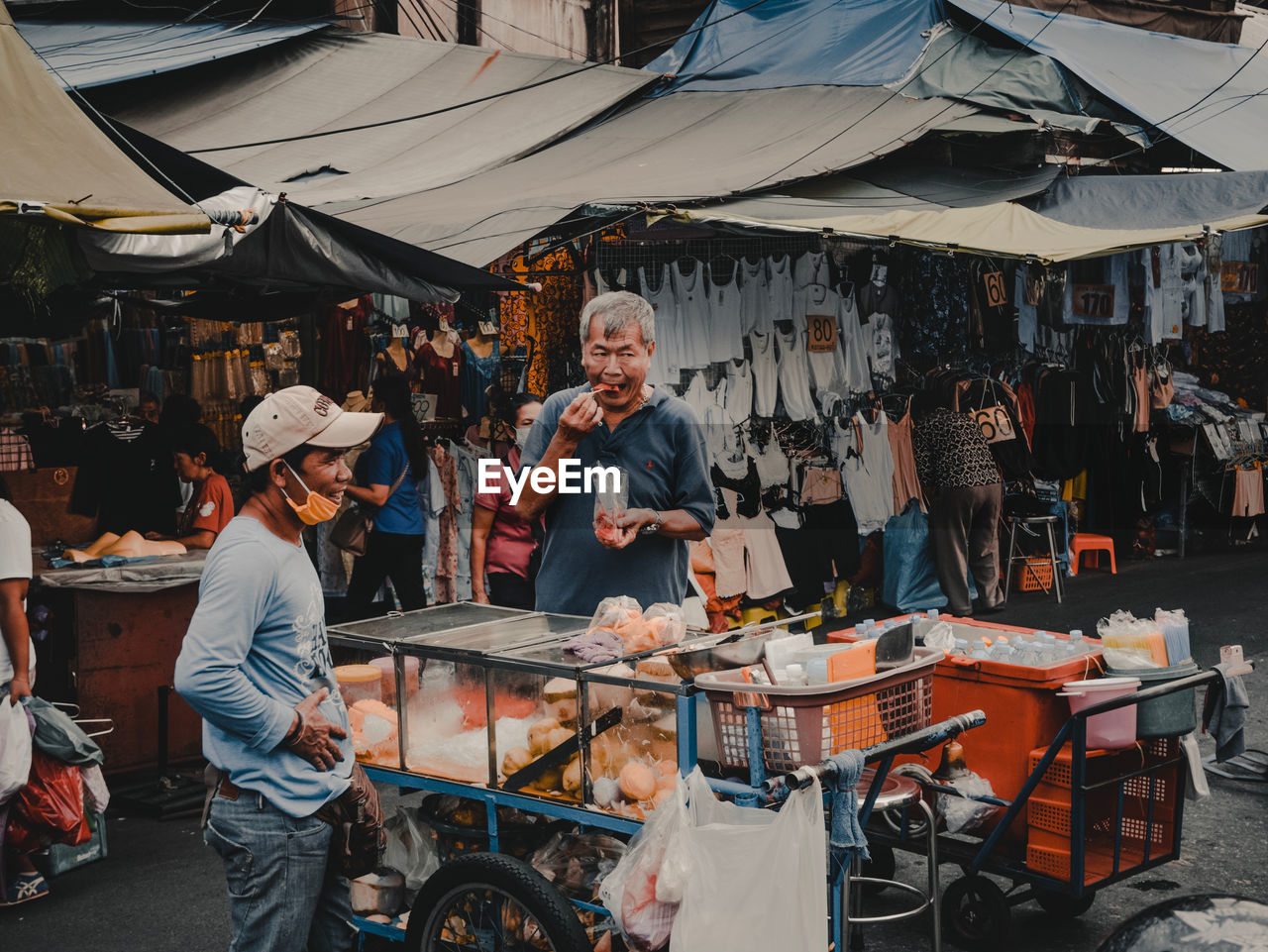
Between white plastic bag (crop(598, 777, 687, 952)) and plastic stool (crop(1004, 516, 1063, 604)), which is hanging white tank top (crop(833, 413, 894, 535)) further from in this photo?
white plastic bag (crop(598, 777, 687, 952))

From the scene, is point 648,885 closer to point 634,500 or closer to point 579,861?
point 579,861

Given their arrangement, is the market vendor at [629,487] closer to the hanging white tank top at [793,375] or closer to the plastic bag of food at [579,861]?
the plastic bag of food at [579,861]

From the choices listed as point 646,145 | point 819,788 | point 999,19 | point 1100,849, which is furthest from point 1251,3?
point 819,788

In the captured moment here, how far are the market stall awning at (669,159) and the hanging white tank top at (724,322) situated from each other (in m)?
0.81

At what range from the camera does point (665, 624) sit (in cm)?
384

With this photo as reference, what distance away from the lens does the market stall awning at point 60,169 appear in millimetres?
4762

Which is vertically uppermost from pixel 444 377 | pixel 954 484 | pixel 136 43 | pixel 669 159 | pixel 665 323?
pixel 136 43

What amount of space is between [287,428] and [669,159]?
7162 millimetres

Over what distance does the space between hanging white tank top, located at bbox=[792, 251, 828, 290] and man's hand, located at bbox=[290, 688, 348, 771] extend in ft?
22.1

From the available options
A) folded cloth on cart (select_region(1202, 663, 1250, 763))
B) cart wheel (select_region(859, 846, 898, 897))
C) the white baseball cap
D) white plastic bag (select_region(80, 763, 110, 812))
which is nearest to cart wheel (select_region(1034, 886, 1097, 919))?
cart wheel (select_region(859, 846, 898, 897))

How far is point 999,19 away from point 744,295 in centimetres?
457

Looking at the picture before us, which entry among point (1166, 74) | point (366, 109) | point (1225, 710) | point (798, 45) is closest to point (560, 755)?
point (1225, 710)

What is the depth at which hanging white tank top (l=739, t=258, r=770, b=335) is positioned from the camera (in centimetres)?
917

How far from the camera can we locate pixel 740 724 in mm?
3395
